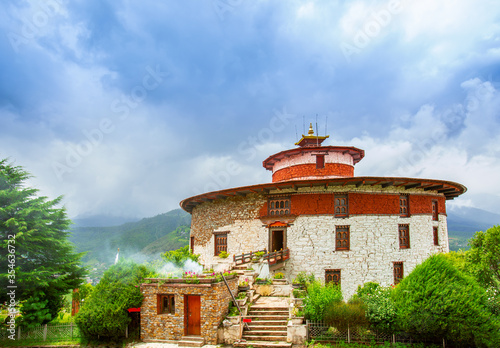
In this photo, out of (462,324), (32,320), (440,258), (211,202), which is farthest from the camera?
(211,202)

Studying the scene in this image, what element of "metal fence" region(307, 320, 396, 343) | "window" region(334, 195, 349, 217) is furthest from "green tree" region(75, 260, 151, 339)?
"window" region(334, 195, 349, 217)

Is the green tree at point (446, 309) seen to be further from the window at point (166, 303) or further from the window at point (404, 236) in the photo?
the window at point (166, 303)

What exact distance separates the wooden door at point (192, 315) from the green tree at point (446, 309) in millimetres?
8393

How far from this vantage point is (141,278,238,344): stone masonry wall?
1492 cm

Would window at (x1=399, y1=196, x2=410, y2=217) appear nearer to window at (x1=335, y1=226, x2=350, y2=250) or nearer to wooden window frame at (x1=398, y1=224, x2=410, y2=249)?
wooden window frame at (x1=398, y1=224, x2=410, y2=249)

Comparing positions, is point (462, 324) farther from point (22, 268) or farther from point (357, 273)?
point (22, 268)

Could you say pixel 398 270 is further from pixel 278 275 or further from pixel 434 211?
pixel 278 275

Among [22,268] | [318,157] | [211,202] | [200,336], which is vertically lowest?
[200,336]

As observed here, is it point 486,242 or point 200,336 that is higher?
point 486,242

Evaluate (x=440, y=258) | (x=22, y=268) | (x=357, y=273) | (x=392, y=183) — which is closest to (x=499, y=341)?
(x=440, y=258)

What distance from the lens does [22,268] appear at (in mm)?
17969

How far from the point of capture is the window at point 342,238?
72.3ft

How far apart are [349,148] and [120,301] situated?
19.8 meters

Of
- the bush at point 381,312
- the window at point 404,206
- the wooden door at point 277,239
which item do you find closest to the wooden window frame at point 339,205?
the window at point 404,206
